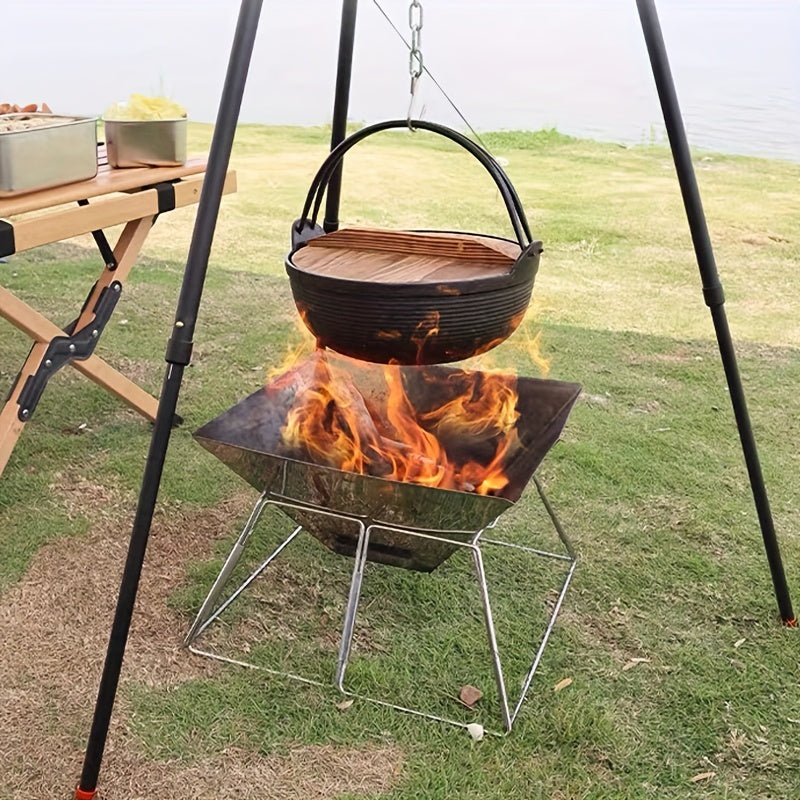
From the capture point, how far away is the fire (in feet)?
6.50

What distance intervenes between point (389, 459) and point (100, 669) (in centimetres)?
74

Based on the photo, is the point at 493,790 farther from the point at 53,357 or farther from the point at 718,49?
the point at 718,49

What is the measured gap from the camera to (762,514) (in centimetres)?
199

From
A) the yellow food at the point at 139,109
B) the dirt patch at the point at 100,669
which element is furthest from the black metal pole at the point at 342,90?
the dirt patch at the point at 100,669

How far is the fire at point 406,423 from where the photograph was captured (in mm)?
1982

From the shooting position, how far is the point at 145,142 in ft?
8.76

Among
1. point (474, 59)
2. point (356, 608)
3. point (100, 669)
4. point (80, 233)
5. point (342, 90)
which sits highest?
point (474, 59)

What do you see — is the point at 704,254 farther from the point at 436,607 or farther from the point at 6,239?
the point at 6,239

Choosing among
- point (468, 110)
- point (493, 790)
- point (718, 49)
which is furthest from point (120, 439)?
point (718, 49)

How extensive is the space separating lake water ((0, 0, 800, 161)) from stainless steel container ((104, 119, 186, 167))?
6432 mm

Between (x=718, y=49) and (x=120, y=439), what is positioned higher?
(x=718, y=49)

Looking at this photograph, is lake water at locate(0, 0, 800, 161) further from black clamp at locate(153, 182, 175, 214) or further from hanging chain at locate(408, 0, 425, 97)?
hanging chain at locate(408, 0, 425, 97)

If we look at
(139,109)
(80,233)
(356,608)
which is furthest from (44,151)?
(356,608)

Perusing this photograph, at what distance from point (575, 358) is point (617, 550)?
1473 mm
